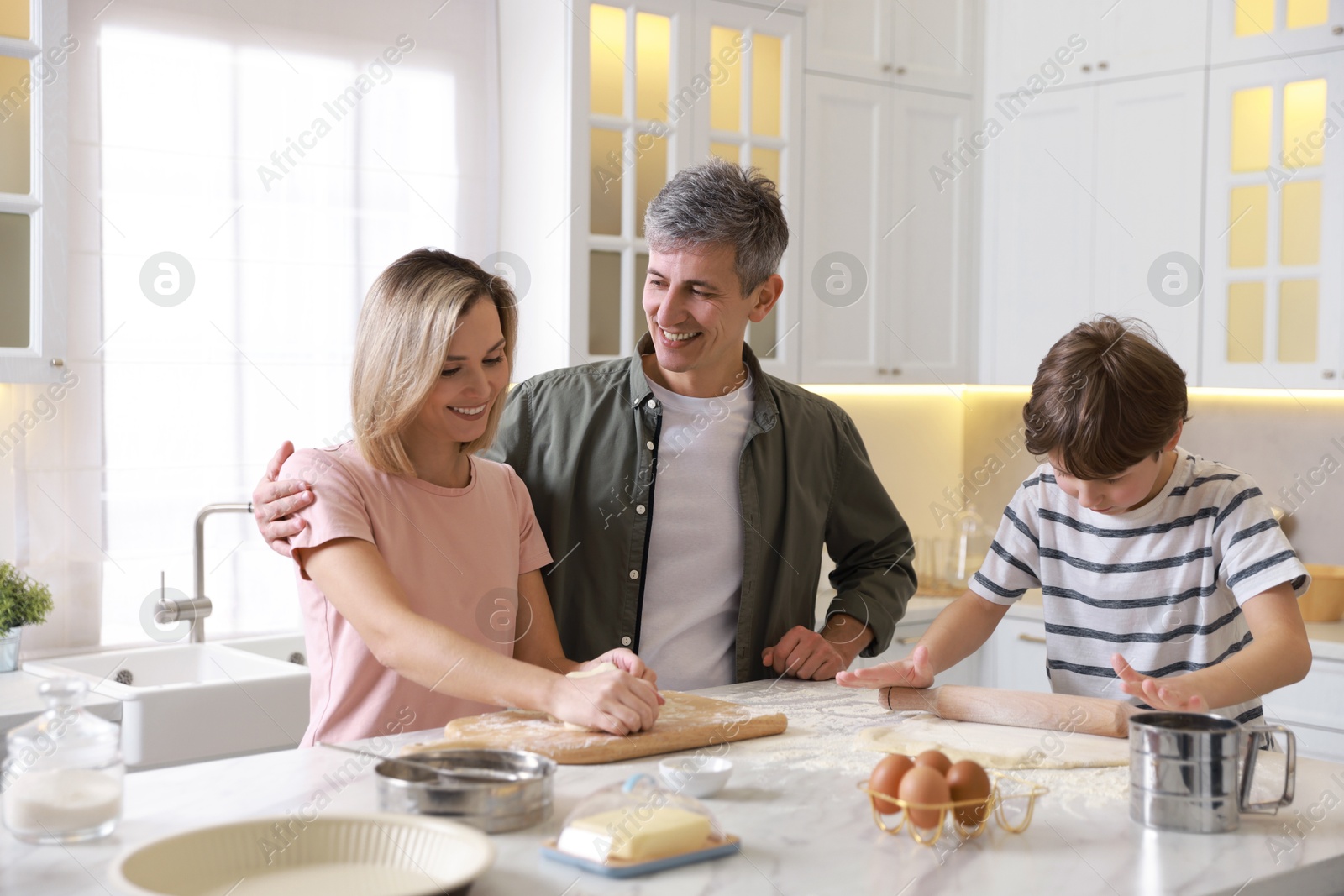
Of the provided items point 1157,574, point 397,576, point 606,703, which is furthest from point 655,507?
point 1157,574

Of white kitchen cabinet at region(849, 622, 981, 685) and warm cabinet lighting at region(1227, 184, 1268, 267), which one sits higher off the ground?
warm cabinet lighting at region(1227, 184, 1268, 267)

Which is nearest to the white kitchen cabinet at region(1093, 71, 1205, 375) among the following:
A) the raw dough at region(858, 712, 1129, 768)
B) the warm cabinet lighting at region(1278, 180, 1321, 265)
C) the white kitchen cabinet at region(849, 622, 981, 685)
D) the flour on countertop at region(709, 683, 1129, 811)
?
the warm cabinet lighting at region(1278, 180, 1321, 265)

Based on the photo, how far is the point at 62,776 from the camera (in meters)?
1.06

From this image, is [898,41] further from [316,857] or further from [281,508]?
[316,857]

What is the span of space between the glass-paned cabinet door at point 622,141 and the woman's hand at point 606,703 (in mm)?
1749

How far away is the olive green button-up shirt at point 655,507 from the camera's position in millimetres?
1949

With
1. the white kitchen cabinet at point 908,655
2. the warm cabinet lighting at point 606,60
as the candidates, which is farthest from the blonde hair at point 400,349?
the white kitchen cabinet at point 908,655

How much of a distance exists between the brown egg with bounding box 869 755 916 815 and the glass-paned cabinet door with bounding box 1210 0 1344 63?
9.21 feet

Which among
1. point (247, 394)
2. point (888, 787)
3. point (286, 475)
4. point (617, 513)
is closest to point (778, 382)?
point (617, 513)

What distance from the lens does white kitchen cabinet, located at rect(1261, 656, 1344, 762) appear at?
9.71 ft

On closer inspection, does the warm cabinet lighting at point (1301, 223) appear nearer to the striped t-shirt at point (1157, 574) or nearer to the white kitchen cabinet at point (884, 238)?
the white kitchen cabinet at point (884, 238)

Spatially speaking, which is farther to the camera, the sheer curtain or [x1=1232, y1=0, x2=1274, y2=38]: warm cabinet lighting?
[x1=1232, y1=0, x2=1274, y2=38]: warm cabinet lighting

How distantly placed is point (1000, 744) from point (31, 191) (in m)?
2.16

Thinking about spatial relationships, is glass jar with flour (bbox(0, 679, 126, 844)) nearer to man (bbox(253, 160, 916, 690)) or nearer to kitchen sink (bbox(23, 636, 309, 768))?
man (bbox(253, 160, 916, 690))
